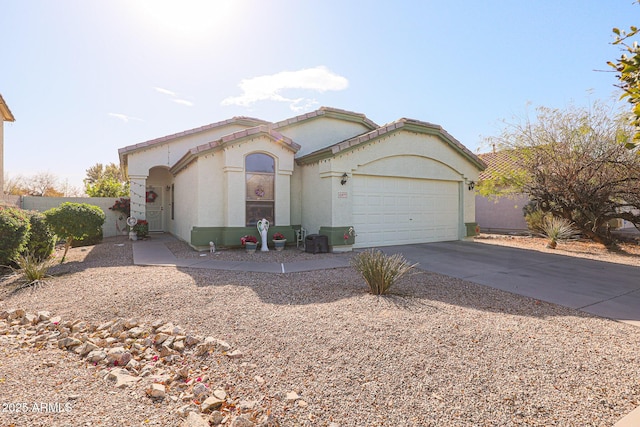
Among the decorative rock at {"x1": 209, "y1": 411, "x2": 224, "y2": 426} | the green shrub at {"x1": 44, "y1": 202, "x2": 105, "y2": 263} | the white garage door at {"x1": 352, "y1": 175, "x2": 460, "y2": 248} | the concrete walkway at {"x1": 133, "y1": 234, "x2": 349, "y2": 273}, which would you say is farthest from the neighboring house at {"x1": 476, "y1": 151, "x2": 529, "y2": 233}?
the decorative rock at {"x1": 209, "y1": 411, "x2": 224, "y2": 426}

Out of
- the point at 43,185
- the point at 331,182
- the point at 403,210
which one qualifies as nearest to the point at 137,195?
the point at 331,182

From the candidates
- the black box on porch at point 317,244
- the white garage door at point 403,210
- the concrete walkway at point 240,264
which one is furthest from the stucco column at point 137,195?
the white garage door at point 403,210

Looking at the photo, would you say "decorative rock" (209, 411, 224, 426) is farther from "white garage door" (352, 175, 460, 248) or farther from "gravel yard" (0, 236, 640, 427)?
"white garage door" (352, 175, 460, 248)

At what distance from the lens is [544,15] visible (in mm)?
7863

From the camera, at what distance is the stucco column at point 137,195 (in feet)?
48.7

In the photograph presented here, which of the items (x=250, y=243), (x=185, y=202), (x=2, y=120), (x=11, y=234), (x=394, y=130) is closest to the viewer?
(x=11, y=234)

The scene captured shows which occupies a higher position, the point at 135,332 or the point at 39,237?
the point at 39,237

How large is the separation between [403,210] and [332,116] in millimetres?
4686

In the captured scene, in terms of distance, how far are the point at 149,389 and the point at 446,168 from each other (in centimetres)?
1237

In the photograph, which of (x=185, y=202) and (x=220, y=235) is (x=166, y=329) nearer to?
(x=220, y=235)

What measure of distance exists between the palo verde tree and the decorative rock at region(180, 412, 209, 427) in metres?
12.9

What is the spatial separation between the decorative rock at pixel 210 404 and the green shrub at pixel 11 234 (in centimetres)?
777

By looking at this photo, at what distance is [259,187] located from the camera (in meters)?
10.9

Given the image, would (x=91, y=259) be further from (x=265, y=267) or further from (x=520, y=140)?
(x=520, y=140)
